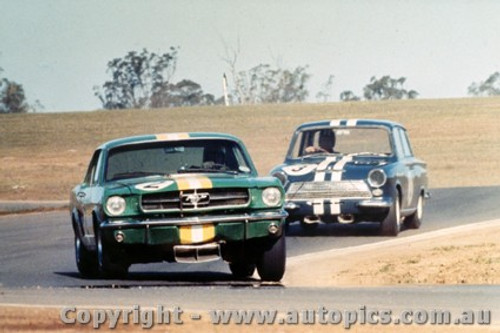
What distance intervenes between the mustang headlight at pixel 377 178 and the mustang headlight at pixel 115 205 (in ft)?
18.5

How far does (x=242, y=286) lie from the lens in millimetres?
11734

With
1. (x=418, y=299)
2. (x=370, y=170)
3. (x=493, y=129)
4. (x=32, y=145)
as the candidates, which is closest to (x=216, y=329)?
(x=418, y=299)

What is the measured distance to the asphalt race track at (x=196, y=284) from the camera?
1011 centimetres

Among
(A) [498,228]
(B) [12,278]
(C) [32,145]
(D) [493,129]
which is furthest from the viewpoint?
(D) [493,129]

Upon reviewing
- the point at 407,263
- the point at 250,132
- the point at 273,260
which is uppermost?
the point at 273,260

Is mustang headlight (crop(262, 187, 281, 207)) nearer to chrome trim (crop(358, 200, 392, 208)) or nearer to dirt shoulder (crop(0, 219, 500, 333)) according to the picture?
dirt shoulder (crop(0, 219, 500, 333))

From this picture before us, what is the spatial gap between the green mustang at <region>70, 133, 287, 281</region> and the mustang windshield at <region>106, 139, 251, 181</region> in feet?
0.06

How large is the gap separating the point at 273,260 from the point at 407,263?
284 centimetres

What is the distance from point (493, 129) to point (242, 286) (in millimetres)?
30023

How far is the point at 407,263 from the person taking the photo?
46.6ft

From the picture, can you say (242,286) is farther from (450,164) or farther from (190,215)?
(450,164)

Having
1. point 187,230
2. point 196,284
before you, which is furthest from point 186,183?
point 196,284

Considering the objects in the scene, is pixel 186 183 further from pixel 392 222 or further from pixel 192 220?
pixel 392 222

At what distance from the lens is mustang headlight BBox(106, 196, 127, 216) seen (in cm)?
1134
